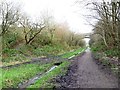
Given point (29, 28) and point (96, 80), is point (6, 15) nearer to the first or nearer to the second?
point (29, 28)

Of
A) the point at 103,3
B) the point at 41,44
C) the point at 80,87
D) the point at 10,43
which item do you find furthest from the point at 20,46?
the point at 80,87

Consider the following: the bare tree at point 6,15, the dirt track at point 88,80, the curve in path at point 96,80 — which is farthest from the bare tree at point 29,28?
the curve in path at point 96,80

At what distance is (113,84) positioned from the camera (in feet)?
33.4

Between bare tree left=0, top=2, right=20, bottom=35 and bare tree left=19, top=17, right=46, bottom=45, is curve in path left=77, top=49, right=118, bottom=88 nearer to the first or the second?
bare tree left=0, top=2, right=20, bottom=35

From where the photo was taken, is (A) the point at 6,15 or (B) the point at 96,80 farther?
(A) the point at 6,15

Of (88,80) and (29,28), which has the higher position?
(29,28)

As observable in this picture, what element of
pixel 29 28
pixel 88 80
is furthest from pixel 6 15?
pixel 88 80

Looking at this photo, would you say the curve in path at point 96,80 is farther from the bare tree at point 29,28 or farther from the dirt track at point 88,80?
the bare tree at point 29,28

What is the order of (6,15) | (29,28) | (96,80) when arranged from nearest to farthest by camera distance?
(96,80) < (6,15) < (29,28)

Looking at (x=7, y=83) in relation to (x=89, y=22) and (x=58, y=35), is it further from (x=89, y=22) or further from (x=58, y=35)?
(x=58, y=35)

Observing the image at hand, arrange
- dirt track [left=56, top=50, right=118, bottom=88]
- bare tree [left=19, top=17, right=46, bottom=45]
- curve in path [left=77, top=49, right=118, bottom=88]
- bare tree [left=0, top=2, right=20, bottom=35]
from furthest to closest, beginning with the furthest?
1. bare tree [left=19, top=17, right=46, bottom=45]
2. bare tree [left=0, top=2, right=20, bottom=35]
3. dirt track [left=56, top=50, right=118, bottom=88]
4. curve in path [left=77, top=49, right=118, bottom=88]

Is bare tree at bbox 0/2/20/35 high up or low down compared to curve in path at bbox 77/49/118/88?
up

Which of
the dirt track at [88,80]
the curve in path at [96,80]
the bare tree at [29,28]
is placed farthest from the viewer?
the bare tree at [29,28]

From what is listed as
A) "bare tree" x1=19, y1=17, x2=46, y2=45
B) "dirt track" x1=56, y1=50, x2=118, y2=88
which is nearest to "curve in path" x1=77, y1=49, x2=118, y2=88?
"dirt track" x1=56, y1=50, x2=118, y2=88
